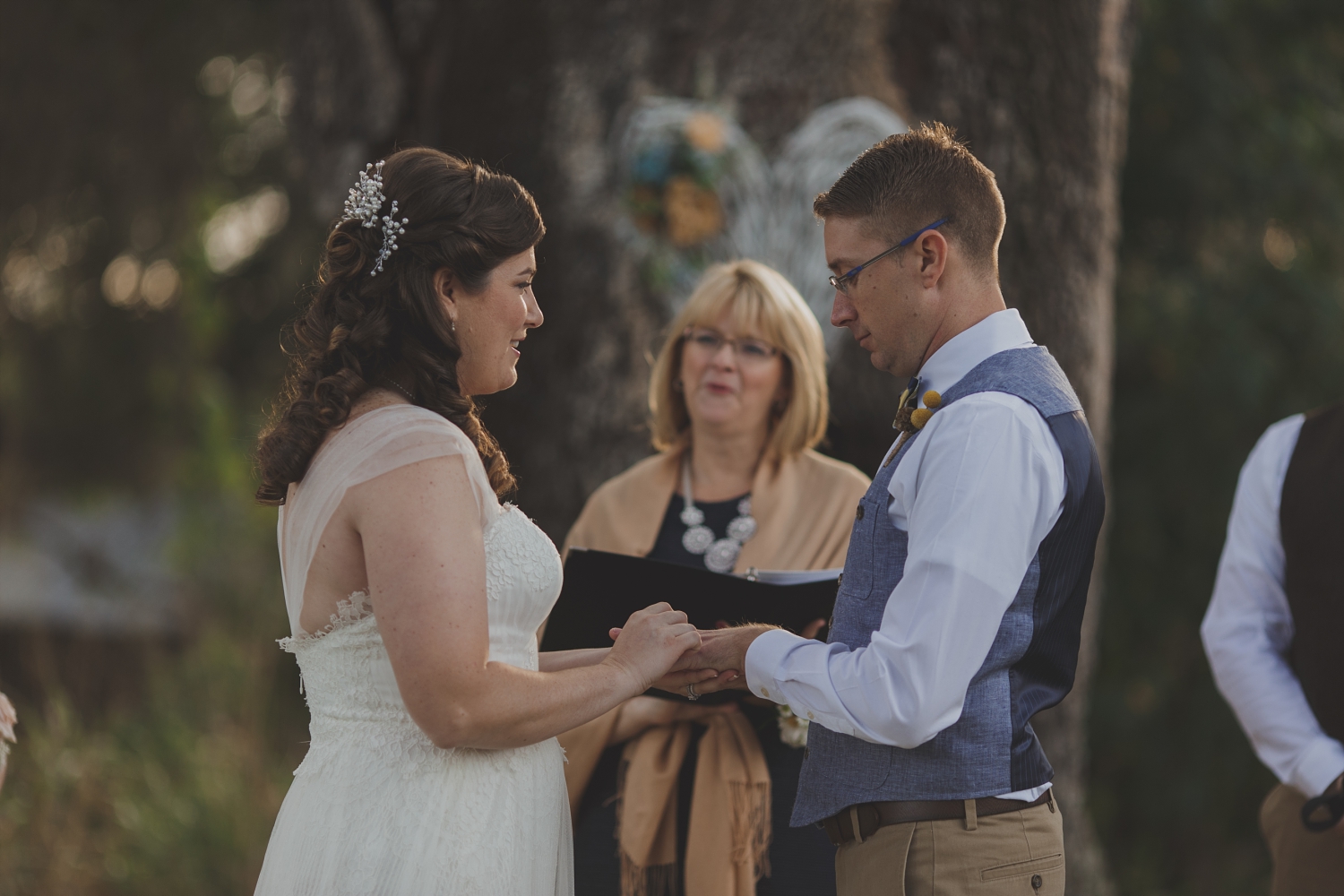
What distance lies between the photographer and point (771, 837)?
270 centimetres

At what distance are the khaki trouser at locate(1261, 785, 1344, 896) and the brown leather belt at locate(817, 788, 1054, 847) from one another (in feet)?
4.02

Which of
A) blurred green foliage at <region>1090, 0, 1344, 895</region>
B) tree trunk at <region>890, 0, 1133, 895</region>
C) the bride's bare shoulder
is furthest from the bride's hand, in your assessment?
blurred green foliage at <region>1090, 0, 1344, 895</region>

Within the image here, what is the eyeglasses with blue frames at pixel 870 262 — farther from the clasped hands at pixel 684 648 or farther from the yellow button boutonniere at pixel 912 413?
the clasped hands at pixel 684 648

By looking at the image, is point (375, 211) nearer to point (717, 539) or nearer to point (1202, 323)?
point (717, 539)

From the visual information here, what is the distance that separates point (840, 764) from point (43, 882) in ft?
13.4

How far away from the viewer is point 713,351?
313 centimetres

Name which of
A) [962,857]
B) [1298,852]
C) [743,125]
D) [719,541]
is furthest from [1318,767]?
[743,125]

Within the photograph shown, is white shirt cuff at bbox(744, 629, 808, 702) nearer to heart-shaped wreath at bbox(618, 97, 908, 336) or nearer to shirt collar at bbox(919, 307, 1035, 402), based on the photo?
shirt collar at bbox(919, 307, 1035, 402)

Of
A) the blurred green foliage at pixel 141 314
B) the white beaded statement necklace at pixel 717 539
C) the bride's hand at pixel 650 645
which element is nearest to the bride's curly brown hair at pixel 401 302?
the bride's hand at pixel 650 645

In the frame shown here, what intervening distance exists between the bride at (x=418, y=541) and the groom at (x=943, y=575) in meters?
0.42

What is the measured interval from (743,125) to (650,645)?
2378 mm

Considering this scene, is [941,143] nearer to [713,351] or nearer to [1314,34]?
[713,351]

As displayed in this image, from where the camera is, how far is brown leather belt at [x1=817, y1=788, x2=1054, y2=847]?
6.01ft

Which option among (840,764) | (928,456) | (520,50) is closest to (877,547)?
(928,456)
